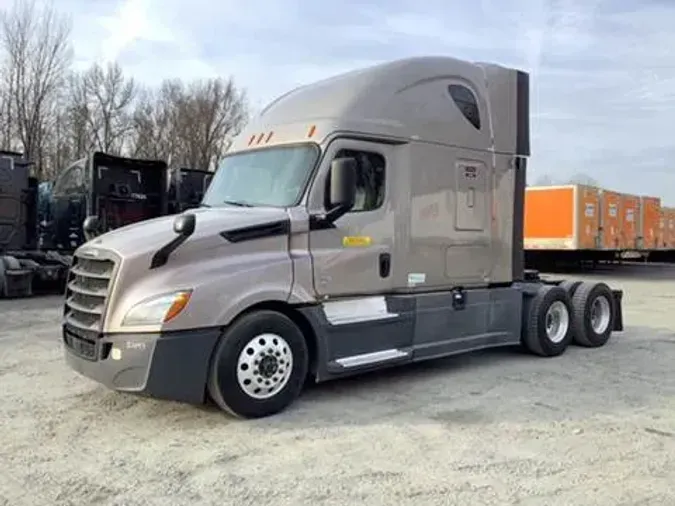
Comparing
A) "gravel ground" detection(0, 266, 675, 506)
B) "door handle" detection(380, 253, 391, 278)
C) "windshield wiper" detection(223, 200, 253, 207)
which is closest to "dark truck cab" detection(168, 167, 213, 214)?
"gravel ground" detection(0, 266, 675, 506)

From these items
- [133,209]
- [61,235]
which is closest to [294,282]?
[133,209]

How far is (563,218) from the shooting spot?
900 inches

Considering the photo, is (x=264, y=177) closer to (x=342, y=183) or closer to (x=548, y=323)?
(x=342, y=183)

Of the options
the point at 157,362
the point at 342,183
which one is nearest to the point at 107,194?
the point at 342,183

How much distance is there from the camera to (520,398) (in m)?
6.58

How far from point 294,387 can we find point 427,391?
5.02 feet

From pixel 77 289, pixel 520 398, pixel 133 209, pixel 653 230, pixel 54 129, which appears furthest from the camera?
pixel 54 129

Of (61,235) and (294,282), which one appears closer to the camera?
(294,282)

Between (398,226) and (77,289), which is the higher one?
(398,226)

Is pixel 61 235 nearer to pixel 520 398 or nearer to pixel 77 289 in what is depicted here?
pixel 77 289

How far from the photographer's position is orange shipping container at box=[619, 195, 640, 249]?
2467 cm

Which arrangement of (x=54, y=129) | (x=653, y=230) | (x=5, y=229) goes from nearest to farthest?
(x=5, y=229), (x=653, y=230), (x=54, y=129)

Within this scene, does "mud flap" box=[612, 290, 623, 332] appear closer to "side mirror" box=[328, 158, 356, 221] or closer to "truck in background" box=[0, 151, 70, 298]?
"side mirror" box=[328, 158, 356, 221]

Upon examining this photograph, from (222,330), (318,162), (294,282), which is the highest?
(318,162)
